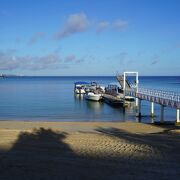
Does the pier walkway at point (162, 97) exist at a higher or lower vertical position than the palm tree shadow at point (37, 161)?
higher

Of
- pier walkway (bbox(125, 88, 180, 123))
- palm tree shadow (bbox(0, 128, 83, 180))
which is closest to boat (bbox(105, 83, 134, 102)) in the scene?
pier walkway (bbox(125, 88, 180, 123))

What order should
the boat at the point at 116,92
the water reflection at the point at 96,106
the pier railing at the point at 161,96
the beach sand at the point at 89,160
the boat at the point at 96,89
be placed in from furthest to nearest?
the boat at the point at 96,89 < the boat at the point at 116,92 < the water reflection at the point at 96,106 < the pier railing at the point at 161,96 < the beach sand at the point at 89,160

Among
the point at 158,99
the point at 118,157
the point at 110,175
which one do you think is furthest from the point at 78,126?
the point at 110,175

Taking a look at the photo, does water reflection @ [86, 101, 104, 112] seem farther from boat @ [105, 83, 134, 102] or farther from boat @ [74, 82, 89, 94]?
boat @ [74, 82, 89, 94]

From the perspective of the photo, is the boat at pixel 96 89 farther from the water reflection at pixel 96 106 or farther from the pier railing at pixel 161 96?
the pier railing at pixel 161 96

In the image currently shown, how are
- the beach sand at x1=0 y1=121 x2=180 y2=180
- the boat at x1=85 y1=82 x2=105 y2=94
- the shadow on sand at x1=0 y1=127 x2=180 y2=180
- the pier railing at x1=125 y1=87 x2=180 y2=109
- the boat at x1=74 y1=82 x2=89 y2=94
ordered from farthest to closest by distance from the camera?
the boat at x1=74 y1=82 x2=89 y2=94, the boat at x1=85 y1=82 x2=105 y2=94, the pier railing at x1=125 y1=87 x2=180 y2=109, the beach sand at x1=0 y1=121 x2=180 y2=180, the shadow on sand at x1=0 y1=127 x2=180 y2=180

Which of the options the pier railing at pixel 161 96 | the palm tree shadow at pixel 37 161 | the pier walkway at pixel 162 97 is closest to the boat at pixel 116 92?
the pier walkway at pixel 162 97

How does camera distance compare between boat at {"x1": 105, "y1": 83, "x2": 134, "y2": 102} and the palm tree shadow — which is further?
boat at {"x1": 105, "y1": 83, "x2": 134, "y2": 102}

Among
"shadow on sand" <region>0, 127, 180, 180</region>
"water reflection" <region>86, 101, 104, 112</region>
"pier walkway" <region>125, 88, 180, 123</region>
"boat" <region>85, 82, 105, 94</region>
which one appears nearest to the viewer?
"shadow on sand" <region>0, 127, 180, 180</region>

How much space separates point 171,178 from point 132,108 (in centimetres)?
3999

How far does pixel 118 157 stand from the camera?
12.5 m

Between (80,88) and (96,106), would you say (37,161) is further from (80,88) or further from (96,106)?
(80,88)

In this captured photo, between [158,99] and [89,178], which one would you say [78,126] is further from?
[89,178]

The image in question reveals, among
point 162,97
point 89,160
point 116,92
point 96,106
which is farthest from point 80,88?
point 89,160
